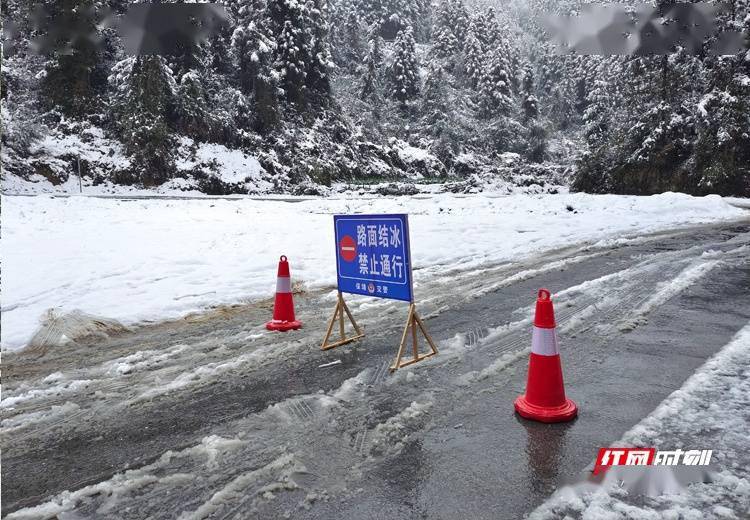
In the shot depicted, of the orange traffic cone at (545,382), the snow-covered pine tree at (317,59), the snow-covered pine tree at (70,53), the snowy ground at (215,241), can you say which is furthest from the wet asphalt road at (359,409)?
the snow-covered pine tree at (317,59)

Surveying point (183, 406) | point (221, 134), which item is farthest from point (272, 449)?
point (221, 134)

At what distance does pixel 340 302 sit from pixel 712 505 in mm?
3875

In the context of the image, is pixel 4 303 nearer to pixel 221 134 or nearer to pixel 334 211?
pixel 334 211

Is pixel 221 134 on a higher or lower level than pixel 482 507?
higher

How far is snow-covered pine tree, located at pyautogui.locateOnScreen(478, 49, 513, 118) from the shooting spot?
2298 inches

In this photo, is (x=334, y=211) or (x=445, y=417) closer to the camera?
(x=445, y=417)

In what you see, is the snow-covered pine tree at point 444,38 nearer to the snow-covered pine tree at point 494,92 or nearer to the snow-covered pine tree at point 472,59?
the snow-covered pine tree at point 472,59

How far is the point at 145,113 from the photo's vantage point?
98.8 feet

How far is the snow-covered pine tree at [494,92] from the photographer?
58.4 m

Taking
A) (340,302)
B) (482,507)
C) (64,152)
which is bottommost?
(482,507)

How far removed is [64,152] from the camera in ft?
94.2

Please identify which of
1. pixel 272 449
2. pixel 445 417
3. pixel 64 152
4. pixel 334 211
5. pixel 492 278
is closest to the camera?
pixel 272 449

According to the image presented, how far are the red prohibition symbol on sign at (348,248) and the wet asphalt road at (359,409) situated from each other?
941 millimetres

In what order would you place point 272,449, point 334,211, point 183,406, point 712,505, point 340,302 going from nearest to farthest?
1. point 712,505
2. point 272,449
3. point 183,406
4. point 340,302
5. point 334,211
